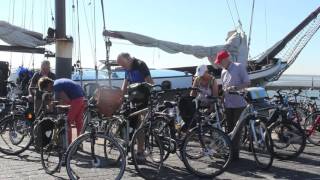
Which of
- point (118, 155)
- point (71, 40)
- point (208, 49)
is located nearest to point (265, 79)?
point (208, 49)

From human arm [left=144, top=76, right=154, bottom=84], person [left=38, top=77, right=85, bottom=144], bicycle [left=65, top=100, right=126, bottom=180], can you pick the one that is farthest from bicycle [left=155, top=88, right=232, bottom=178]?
person [left=38, top=77, right=85, bottom=144]

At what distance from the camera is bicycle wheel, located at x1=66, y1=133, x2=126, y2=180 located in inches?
271

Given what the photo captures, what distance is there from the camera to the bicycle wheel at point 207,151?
7621 millimetres

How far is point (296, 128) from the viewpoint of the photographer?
9.00 m

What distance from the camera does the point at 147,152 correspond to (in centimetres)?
783

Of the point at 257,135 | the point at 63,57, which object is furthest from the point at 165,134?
the point at 63,57

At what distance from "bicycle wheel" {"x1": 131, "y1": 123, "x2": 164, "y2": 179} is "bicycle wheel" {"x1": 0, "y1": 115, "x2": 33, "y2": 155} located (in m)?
2.56

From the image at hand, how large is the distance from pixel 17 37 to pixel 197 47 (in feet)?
17.5

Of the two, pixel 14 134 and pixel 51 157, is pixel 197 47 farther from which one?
pixel 51 157

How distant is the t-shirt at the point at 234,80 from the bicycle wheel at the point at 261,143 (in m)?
0.83

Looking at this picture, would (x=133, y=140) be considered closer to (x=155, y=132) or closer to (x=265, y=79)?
(x=155, y=132)

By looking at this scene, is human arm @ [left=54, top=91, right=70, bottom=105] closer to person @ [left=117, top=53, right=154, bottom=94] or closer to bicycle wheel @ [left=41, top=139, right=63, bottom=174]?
bicycle wheel @ [left=41, top=139, right=63, bottom=174]

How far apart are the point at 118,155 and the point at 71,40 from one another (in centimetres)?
473

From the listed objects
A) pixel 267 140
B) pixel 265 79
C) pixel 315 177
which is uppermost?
pixel 265 79
